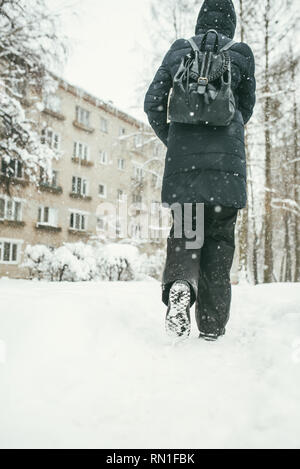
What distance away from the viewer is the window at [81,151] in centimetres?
2414

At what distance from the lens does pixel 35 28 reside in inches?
307

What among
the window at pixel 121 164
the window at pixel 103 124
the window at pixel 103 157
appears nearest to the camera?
the window at pixel 103 157

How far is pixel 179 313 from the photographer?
1968 millimetres

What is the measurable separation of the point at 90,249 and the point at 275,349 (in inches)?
440

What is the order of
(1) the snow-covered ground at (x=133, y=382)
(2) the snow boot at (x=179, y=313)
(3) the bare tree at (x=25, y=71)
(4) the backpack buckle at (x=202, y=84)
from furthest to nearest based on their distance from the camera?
(3) the bare tree at (x=25, y=71), (4) the backpack buckle at (x=202, y=84), (2) the snow boot at (x=179, y=313), (1) the snow-covered ground at (x=133, y=382)

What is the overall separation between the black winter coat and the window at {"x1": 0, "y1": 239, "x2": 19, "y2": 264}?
1918 centimetres

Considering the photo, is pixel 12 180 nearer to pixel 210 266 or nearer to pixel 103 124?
pixel 210 266

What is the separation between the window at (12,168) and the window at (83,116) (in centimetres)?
1699

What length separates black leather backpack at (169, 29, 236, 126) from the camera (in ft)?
6.82

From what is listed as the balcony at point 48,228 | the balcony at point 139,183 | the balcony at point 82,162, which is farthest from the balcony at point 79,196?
the balcony at point 139,183

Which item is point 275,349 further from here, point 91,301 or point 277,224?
point 277,224

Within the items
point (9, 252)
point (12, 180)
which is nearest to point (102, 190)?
point (9, 252)

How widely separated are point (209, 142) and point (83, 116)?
2443 cm

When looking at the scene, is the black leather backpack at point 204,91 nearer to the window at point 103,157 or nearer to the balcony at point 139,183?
the balcony at point 139,183
